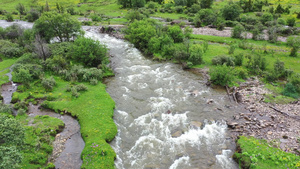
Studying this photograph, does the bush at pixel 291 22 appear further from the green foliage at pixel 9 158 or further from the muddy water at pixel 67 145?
the green foliage at pixel 9 158

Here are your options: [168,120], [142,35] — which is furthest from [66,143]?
[142,35]

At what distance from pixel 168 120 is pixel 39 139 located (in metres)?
19.8

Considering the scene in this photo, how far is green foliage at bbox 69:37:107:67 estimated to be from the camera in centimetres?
4894

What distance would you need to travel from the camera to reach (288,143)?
27.0m

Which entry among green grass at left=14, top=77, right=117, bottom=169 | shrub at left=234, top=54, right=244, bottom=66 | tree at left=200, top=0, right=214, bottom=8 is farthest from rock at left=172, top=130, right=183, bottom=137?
tree at left=200, top=0, right=214, bottom=8

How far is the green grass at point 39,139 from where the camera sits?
80.6 ft

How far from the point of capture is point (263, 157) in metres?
24.5

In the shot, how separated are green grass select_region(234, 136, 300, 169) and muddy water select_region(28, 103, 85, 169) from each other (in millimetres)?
21449

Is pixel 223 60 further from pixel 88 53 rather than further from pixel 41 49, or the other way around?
pixel 41 49

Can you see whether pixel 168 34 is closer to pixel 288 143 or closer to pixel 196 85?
Answer: pixel 196 85

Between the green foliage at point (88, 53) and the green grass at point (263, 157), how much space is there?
37.1m

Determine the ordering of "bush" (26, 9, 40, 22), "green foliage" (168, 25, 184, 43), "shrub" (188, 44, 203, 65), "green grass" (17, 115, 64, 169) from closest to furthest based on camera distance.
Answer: "green grass" (17, 115, 64, 169) → "shrub" (188, 44, 203, 65) → "green foliage" (168, 25, 184, 43) → "bush" (26, 9, 40, 22)

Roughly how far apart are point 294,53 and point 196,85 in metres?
30.8

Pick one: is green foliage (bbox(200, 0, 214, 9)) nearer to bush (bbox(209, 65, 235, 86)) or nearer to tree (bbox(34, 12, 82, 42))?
tree (bbox(34, 12, 82, 42))
